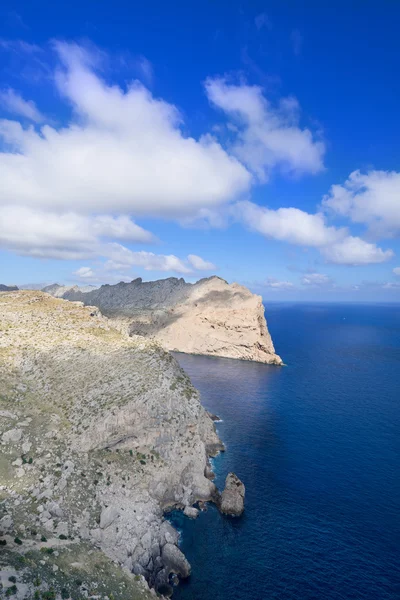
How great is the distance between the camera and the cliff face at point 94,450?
1796 inches

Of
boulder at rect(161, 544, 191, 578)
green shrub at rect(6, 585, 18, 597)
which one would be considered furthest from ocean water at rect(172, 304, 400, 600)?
green shrub at rect(6, 585, 18, 597)

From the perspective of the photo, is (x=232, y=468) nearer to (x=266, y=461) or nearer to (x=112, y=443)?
(x=266, y=461)

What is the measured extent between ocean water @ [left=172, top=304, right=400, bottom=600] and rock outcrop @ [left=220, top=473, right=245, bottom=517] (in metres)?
1.53

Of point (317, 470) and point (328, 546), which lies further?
point (317, 470)

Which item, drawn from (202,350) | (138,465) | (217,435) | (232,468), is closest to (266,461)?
(232,468)

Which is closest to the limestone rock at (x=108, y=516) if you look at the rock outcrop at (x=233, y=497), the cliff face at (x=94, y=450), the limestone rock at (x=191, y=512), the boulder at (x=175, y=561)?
the cliff face at (x=94, y=450)

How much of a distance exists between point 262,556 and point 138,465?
932 inches

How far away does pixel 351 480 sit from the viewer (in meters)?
69.8

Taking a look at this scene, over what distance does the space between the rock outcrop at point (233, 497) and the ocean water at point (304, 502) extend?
153 cm

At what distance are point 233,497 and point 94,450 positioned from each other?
25385 millimetres

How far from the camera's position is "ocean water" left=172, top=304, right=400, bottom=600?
4684cm

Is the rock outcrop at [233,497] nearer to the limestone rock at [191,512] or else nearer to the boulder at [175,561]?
the limestone rock at [191,512]

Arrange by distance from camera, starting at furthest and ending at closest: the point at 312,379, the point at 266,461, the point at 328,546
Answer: the point at 312,379 → the point at 266,461 → the point at 328,546

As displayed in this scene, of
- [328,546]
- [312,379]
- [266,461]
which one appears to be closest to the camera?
[328,546]
